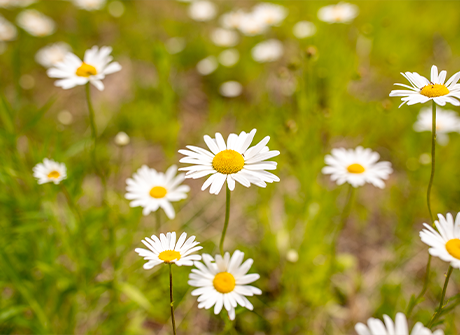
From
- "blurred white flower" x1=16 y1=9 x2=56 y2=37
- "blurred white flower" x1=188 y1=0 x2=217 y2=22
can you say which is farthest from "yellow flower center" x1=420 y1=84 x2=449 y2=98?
"blurred white flower" x1=16 y1=9 x2=56 y2=37

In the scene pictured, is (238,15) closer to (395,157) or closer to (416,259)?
(395,157)

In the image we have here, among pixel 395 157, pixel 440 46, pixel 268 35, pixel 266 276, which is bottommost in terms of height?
pixel 266 276

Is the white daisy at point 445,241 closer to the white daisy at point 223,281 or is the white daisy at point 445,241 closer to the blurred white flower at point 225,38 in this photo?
the white daisy at point 223,281

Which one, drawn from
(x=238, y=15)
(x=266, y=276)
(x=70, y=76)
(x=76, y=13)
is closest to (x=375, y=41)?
(x=238, y=15)

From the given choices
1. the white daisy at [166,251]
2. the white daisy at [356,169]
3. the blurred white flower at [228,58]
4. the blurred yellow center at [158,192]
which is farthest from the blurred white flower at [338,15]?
the white daisy at [166,251]

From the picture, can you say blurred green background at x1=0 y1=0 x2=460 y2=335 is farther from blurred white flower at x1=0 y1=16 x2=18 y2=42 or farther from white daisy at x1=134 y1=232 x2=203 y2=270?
white daisy at x1=134 y1=232 x2=203 y2=270

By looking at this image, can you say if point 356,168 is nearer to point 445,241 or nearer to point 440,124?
point 445,241

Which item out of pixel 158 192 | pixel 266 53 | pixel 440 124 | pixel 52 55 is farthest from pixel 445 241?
pixel 52 55
